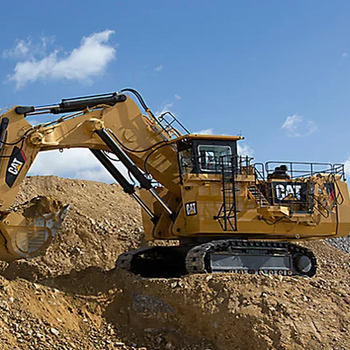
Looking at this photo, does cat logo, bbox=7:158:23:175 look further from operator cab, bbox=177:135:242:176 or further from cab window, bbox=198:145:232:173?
cab window, bbox=198:145:232:173

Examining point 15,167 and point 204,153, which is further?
point 204,153

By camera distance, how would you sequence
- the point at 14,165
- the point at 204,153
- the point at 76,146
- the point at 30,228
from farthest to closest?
the point at 204,153, the point at 76,146, the point at 30,228, the point at 14,165

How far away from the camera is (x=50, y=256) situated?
15.4 metres

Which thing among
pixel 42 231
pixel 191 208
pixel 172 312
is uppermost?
pixel 191 208

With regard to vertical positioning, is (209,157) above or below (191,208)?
above

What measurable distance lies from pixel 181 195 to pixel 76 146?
2.73 m

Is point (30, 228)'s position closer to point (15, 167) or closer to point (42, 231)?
point (42, 231)

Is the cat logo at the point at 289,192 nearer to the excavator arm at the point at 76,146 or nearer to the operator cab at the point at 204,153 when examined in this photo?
the operator cab at the point at 204,153

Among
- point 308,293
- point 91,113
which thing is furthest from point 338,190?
point 91,113

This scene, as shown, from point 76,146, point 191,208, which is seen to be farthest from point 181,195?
point 76,146

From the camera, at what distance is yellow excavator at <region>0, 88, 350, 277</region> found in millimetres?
10938

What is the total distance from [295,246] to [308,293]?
261cm

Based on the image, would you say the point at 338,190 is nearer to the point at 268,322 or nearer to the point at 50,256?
the point at 268,322

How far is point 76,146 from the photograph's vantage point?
11664 millimetres
